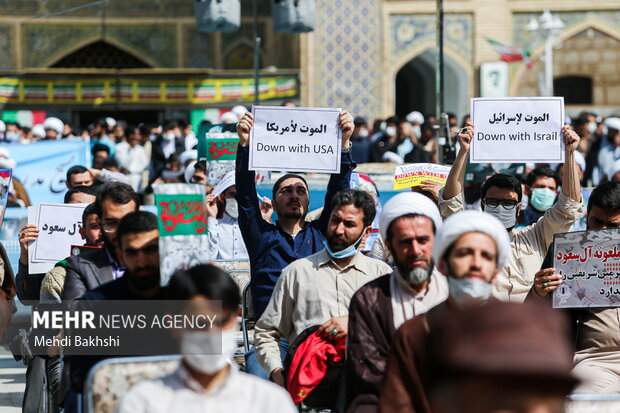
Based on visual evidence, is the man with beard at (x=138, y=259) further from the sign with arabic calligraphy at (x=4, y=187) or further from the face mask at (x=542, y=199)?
the face mask at (x=542, y=199)

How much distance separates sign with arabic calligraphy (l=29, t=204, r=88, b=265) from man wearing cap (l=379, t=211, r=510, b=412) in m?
3.63

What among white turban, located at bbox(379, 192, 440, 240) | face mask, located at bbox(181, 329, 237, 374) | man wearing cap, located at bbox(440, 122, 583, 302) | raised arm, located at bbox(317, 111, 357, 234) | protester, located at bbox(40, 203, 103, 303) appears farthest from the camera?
raised arm, located at bbox(317, 111, 357, 234)

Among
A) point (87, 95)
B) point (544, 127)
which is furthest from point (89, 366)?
point (87, 95)

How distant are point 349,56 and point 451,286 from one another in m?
22.6

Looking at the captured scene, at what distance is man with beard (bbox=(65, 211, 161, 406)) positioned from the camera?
14.6 feet

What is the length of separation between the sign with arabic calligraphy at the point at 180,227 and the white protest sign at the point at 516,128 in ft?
10.9

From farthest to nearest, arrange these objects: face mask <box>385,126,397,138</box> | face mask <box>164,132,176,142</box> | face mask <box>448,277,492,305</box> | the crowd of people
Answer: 1. face mask <box>164,132,176,142</box>
2. face mask <box>385,126,397,138</box>
3. face mask <box>448,277,492,305</box>
4. the crowd of people

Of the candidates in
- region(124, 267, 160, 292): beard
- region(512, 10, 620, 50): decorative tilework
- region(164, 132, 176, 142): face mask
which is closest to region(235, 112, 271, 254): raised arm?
region(124, 267, 160, 292): beard

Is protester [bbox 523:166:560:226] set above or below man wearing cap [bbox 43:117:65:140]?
below

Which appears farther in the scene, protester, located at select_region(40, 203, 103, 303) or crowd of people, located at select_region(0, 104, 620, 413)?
protester, located at select_region(40, 203, 103, 303)

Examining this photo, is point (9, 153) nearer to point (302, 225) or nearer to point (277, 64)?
point (302, 225)

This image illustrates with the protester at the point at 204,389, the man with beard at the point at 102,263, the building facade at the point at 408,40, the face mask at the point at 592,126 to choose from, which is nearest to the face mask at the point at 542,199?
the man with beard at the point at 102,263

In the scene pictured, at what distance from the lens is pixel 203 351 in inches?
133

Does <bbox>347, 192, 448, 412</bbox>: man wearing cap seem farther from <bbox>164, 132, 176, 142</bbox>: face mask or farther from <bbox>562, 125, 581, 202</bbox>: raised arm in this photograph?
<bbox>164, 132, 176, 142</bbox>: face mask
